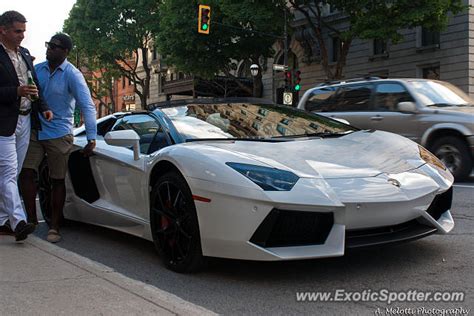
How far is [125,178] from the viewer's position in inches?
176

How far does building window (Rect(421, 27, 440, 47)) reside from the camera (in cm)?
2523

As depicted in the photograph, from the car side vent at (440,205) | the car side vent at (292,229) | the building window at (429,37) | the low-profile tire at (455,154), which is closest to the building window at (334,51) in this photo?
the building window at (429,37)

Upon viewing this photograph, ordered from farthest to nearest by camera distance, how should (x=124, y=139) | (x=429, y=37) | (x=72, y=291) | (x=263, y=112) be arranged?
(x=429, y=37) → (x=263, y=112) → (x=124, y=139) → (x=72, y=291)

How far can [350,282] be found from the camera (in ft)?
11.2

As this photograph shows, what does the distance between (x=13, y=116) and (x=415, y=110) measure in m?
6.98

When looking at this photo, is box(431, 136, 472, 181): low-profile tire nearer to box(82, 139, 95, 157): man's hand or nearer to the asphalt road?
the asphalt road

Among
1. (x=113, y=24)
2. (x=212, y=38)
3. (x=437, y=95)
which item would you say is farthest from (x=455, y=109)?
(x=113, y=24)

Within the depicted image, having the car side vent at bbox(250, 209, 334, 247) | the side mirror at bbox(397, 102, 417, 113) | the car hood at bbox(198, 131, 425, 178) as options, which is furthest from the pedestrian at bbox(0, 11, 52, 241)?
the side mirror at bbox(397, 102, 417, 113)

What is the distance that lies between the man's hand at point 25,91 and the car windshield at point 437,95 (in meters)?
7.03

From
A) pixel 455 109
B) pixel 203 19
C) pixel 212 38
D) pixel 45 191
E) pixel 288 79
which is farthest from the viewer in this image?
pixel 212 38

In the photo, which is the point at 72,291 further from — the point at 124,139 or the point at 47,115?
the point at 47,115

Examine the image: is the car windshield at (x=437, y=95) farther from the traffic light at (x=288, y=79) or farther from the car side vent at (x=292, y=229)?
the traffic light at (x=288, y=79)

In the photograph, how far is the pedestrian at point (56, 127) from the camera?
4.87 meters

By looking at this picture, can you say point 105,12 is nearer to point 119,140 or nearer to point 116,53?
point 116,53
